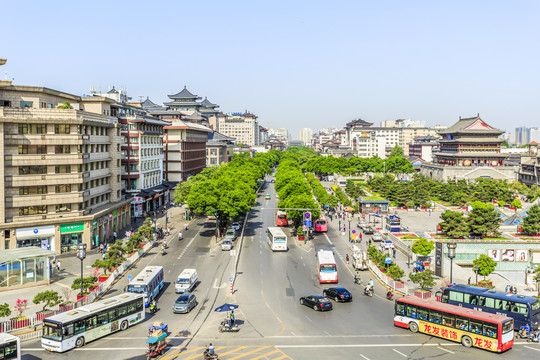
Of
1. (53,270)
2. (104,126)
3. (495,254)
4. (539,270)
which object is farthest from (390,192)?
(53,270)

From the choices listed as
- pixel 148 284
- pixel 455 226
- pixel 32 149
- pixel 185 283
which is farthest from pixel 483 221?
pixel 32 149

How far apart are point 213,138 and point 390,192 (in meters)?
82.2

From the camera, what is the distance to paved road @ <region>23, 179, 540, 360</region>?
31703 mm

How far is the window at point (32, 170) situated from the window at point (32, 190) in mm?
1753

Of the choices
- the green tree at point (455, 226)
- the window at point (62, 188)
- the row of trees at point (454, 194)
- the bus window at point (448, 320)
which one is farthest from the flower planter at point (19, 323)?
the row of trees at point (454, 194)

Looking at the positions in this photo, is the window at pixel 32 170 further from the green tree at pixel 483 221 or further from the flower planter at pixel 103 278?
the green tree at pixel 483 221

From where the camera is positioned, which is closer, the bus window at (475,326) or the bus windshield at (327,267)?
the bus window at (475,326)

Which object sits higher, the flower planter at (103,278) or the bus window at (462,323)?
the bus window at (462,323)

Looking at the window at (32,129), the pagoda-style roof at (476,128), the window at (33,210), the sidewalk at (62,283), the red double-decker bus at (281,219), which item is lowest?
the sidewalk at (62,283)

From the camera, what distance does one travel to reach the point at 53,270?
5406cm

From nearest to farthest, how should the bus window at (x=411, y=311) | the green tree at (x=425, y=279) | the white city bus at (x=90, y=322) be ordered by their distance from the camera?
the white city bus at (x=90, y=322)
the bus window at (x=411, y=311)
the green tree at (x=425, y=279)

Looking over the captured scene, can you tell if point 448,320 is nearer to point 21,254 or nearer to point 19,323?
point 19,323

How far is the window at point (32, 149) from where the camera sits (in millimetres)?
58562

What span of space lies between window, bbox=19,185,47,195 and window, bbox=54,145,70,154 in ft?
15.4
